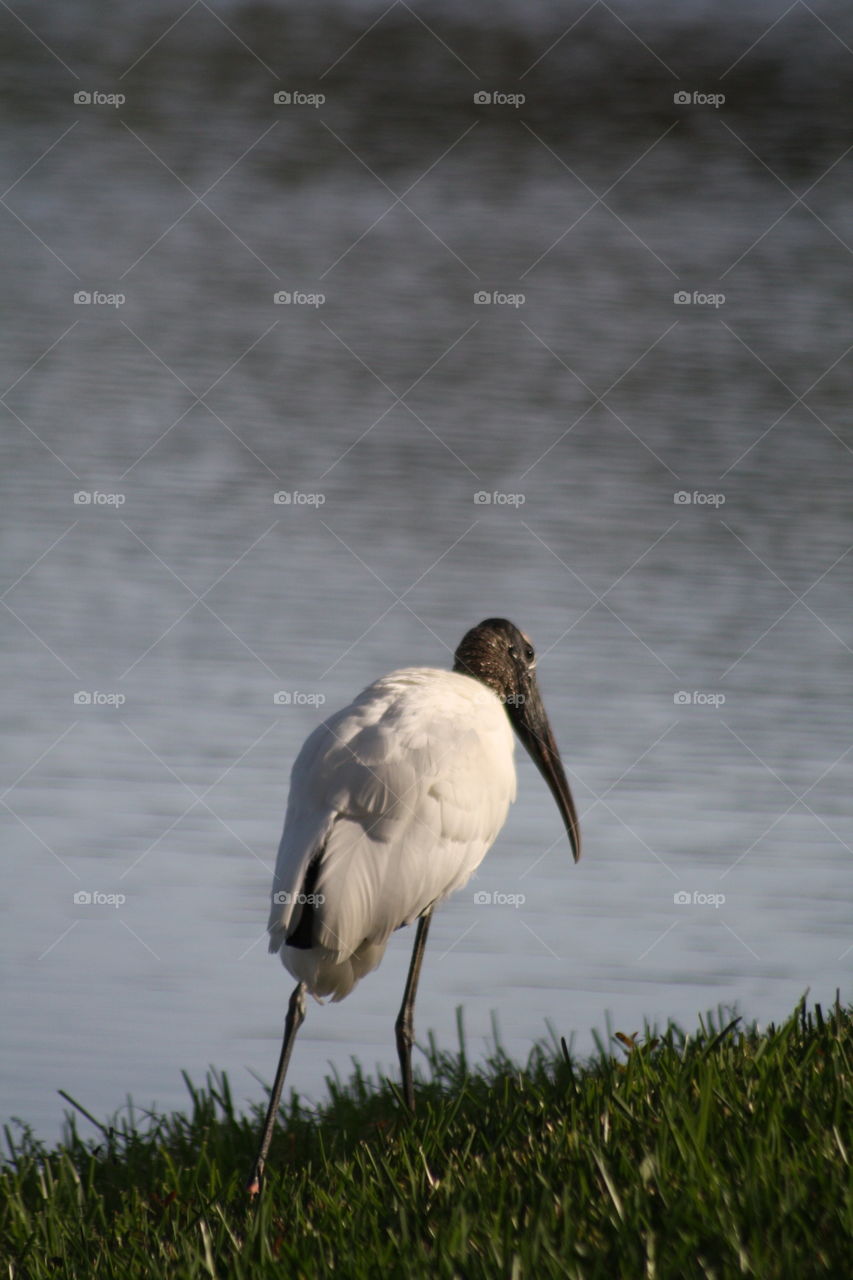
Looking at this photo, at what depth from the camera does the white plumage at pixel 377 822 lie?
12.0ft

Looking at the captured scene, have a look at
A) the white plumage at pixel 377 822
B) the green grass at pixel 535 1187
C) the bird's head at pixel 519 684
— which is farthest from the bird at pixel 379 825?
the bird's head at pixel 519 684

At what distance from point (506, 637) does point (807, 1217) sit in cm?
296

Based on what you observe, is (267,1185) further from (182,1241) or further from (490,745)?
(490,745)

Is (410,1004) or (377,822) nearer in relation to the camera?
(377,822)

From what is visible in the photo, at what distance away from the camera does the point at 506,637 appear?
199 inches

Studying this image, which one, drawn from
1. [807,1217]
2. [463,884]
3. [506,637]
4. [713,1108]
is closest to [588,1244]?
[807,1217]

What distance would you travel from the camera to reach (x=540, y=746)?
5.12 m

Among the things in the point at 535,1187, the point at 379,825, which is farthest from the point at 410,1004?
the point at 535,1187

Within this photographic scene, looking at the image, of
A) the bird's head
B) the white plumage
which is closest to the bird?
the white plumage

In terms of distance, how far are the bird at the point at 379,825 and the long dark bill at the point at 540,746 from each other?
2.71 feet

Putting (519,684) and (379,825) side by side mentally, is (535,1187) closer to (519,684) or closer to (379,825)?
(379,825)

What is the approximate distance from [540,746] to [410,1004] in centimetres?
111

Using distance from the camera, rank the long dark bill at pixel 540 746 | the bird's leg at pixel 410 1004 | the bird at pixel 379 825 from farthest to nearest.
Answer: the long dark bill at pixel 540 746 < the bird's leg at pixel 410 1004 < the bird at pixel 379 825

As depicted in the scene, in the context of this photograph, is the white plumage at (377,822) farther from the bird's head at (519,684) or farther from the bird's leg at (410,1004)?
the bird's head at (519,684)
